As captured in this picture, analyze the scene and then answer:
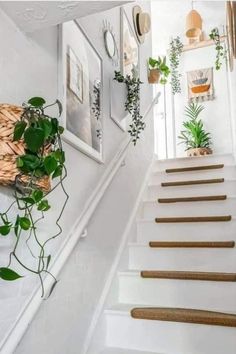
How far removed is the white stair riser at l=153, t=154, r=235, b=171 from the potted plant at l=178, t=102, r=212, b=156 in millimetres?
1168

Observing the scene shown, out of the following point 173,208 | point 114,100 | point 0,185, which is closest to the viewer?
point 0,185

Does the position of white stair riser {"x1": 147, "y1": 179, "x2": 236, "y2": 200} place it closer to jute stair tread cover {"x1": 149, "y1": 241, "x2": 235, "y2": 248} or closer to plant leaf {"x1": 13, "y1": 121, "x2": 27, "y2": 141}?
jute stair tread cover {"x1": 149, "y1": 241, "x2": 235, "y2": 248}

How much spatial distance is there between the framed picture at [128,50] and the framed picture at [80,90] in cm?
62

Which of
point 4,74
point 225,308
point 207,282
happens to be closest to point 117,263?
point 207,282

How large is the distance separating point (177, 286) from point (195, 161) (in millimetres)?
1815

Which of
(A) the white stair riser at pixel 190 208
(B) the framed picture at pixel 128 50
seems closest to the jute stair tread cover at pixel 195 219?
(A) the white stair riser at pixel 190 208

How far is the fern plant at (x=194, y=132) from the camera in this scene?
465 cm

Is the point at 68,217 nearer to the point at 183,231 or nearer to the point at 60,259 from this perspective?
the point at 60,259

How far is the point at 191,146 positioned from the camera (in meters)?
4.79

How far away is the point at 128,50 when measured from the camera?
105 inches

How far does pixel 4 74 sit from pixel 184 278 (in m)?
1.42

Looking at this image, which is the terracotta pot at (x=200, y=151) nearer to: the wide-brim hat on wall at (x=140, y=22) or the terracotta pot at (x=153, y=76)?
the terracotta pot at (x=153, y=76)

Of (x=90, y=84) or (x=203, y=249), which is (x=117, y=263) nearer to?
(x=203, y=249)

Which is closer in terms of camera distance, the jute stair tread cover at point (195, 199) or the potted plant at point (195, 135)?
the jute stair tread cover at point (195, 199)
